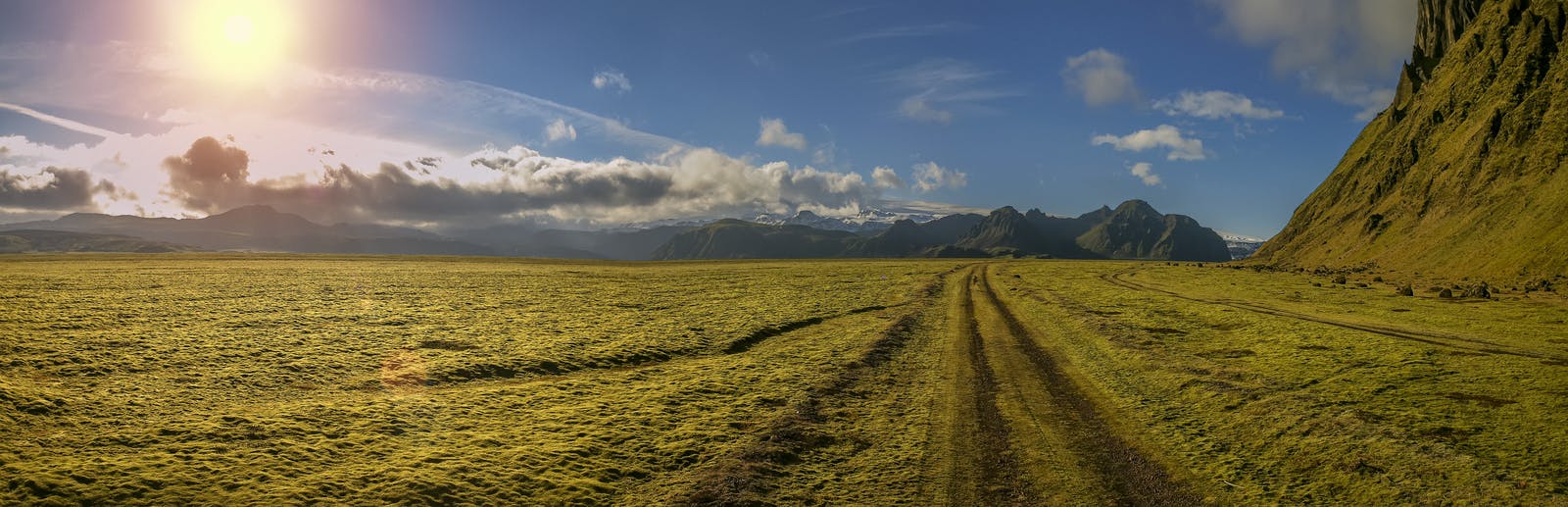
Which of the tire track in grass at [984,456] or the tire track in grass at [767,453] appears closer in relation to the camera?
the tire track in grass at [984,456]

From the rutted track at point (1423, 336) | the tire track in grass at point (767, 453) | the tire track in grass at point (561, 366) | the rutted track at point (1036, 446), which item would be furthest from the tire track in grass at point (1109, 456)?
the rutted track at point (1423, 336)

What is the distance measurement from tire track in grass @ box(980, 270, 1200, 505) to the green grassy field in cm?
8

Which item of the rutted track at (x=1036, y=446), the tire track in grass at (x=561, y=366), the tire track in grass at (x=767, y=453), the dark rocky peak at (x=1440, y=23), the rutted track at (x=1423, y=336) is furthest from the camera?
the dark rocky peak at (x=1440, y=23)

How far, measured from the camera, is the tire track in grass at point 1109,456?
12.1 meters

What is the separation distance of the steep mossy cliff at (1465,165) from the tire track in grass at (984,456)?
189ft

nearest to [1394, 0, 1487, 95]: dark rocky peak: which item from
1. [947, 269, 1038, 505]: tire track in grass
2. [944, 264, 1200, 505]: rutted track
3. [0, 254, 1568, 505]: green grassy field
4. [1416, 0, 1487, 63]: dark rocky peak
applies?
[1416, 0, 1487, 63]: dark rocky peak

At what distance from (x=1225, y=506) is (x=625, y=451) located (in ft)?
40.1

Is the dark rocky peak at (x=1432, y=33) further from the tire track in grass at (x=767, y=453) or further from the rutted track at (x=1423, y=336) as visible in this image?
the tire track in grass at (x=767, y=453)

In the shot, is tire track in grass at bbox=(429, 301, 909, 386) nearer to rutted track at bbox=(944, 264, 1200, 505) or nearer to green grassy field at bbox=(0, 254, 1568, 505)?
green grassy field at bbox=(0, 254, 1568, 505)

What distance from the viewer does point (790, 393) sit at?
20.0 metres

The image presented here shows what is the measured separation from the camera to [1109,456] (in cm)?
1403

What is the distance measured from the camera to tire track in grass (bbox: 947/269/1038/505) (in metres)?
12.1

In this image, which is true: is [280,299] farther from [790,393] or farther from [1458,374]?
[1458,374]

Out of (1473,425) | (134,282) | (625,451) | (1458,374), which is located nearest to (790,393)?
(625,451)
